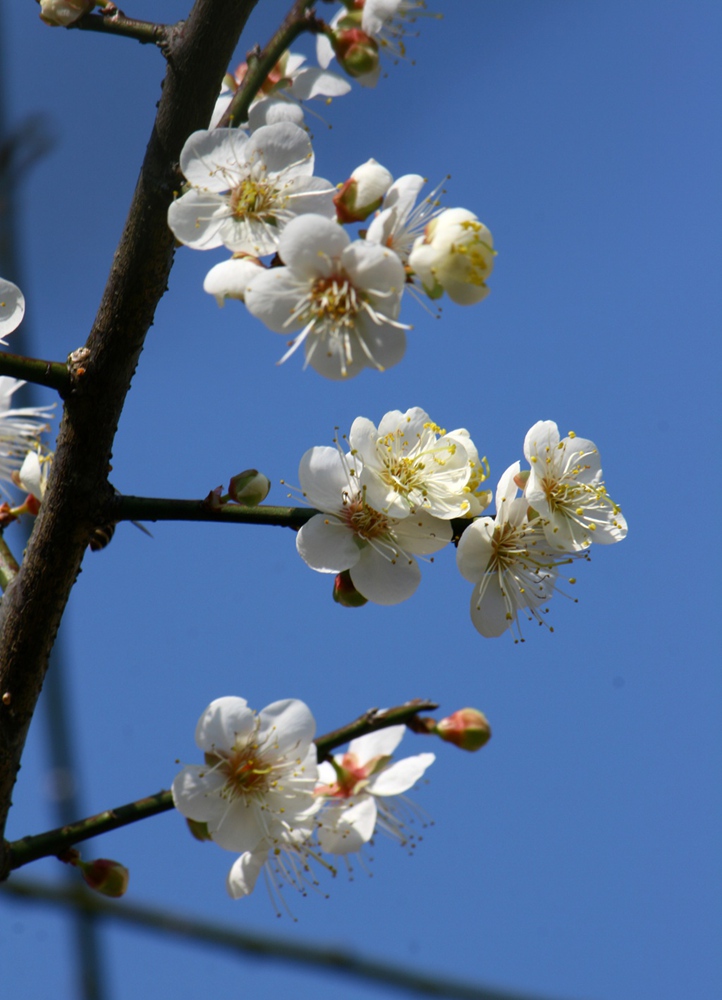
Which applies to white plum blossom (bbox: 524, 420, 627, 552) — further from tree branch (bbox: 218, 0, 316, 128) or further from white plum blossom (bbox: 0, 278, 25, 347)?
white plum blossom (bbox: 0, 278, 25, 347)

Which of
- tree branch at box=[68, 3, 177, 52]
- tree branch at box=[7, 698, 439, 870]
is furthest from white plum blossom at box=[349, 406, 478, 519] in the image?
tree branch at box=[68, 3, 177, 52]

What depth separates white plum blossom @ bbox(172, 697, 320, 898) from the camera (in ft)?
5.40

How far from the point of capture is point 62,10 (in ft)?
5.34

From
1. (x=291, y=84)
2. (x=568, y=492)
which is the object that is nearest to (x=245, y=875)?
(x=568, y=492)

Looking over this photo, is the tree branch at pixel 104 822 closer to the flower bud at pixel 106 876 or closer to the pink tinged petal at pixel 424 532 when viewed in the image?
the flower bud at pixel 106 876

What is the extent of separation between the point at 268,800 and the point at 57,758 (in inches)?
14.2

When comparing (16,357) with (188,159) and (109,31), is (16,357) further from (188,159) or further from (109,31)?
(109,31)

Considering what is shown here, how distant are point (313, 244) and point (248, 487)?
14.3 inches

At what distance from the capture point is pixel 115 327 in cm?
143

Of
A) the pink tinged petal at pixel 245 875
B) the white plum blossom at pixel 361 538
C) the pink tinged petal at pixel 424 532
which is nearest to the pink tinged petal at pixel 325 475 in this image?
the white plum blossom at pixel 361 538

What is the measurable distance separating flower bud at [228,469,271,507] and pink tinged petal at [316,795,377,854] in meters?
0.55

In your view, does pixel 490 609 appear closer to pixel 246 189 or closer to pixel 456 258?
pixel 456 258

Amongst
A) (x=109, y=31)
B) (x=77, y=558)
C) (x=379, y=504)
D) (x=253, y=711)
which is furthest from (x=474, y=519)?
(x=109, y=31)

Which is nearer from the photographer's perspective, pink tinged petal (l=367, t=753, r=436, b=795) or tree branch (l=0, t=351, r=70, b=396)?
tree branch (l=0, t=351, r=70, b=396)
